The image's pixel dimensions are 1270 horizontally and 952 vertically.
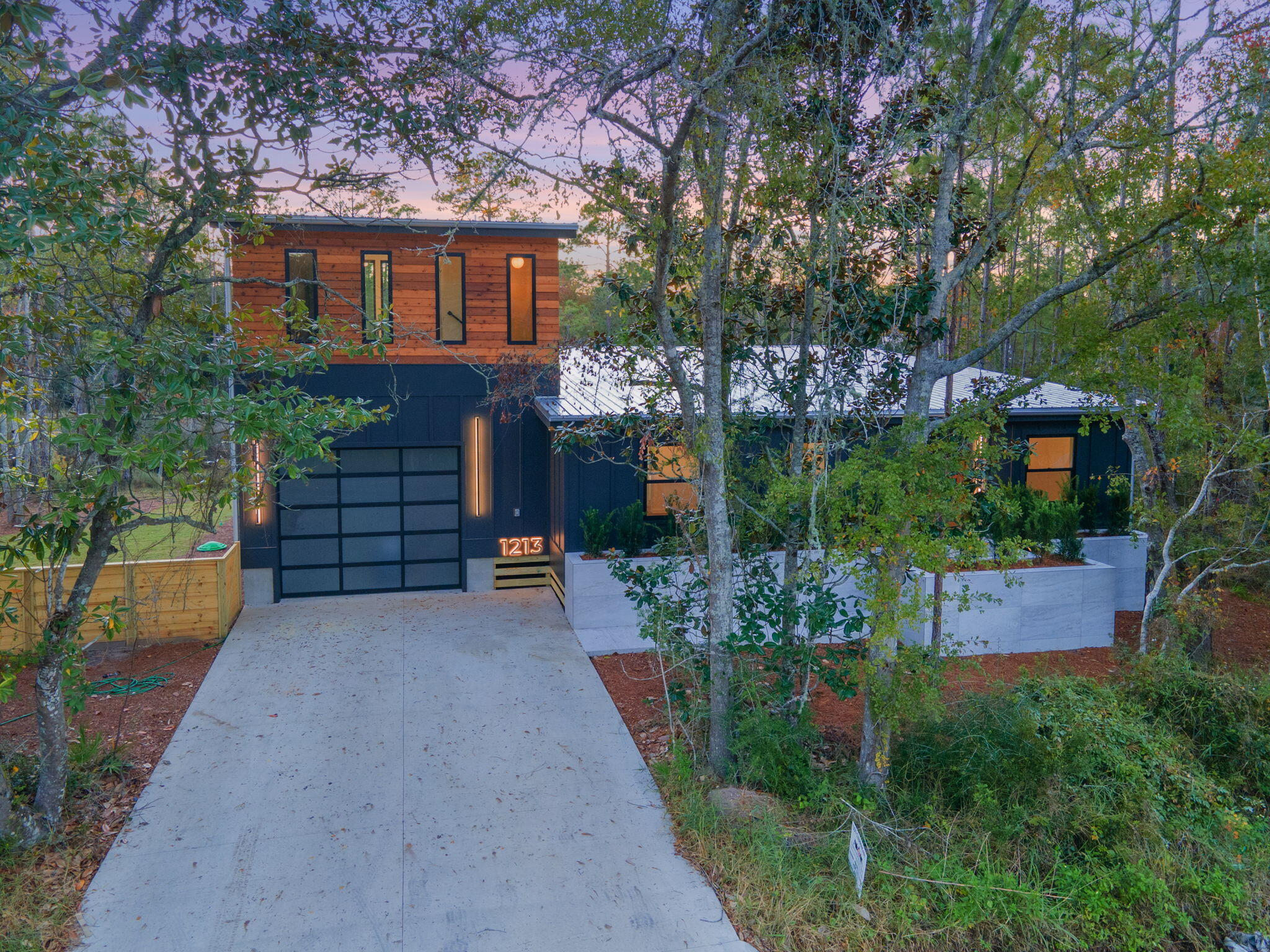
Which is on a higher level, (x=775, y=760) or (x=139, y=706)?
(x=775, y=760)

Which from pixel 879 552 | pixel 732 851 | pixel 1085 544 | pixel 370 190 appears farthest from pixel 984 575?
pixel 370 190

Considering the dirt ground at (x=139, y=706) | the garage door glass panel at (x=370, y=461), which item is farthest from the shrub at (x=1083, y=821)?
the garage door glass panel at (x=370, y=461)

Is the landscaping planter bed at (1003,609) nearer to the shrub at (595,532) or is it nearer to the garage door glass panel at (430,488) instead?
the shrub at (595,532)

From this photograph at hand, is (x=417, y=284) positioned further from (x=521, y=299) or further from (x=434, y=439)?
(x=434, y=439)

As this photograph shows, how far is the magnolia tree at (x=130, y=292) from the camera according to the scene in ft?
15.3

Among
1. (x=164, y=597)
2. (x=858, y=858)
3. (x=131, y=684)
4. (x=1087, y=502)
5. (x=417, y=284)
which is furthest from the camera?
(x=1087, y=502)

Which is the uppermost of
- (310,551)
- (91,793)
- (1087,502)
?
(1087,502)

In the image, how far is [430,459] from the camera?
458 inches

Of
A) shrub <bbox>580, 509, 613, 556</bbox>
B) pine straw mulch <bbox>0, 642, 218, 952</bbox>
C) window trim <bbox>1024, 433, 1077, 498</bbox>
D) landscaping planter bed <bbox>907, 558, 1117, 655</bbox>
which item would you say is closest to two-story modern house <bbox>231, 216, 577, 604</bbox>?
shrub <bbox>580, 509, 613, 556</bbox>

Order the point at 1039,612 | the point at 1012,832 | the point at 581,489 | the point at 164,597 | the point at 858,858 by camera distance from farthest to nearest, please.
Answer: the point at 581,489, the point at 1039,612, the point at 164,597, the point at 1012,832, the point at 858,858

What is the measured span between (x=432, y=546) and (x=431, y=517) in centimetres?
41

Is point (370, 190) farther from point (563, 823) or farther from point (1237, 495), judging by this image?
point (1237, 495)

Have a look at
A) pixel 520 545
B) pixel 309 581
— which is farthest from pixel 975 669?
pixel 309 581

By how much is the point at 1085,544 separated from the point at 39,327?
11.9 m
